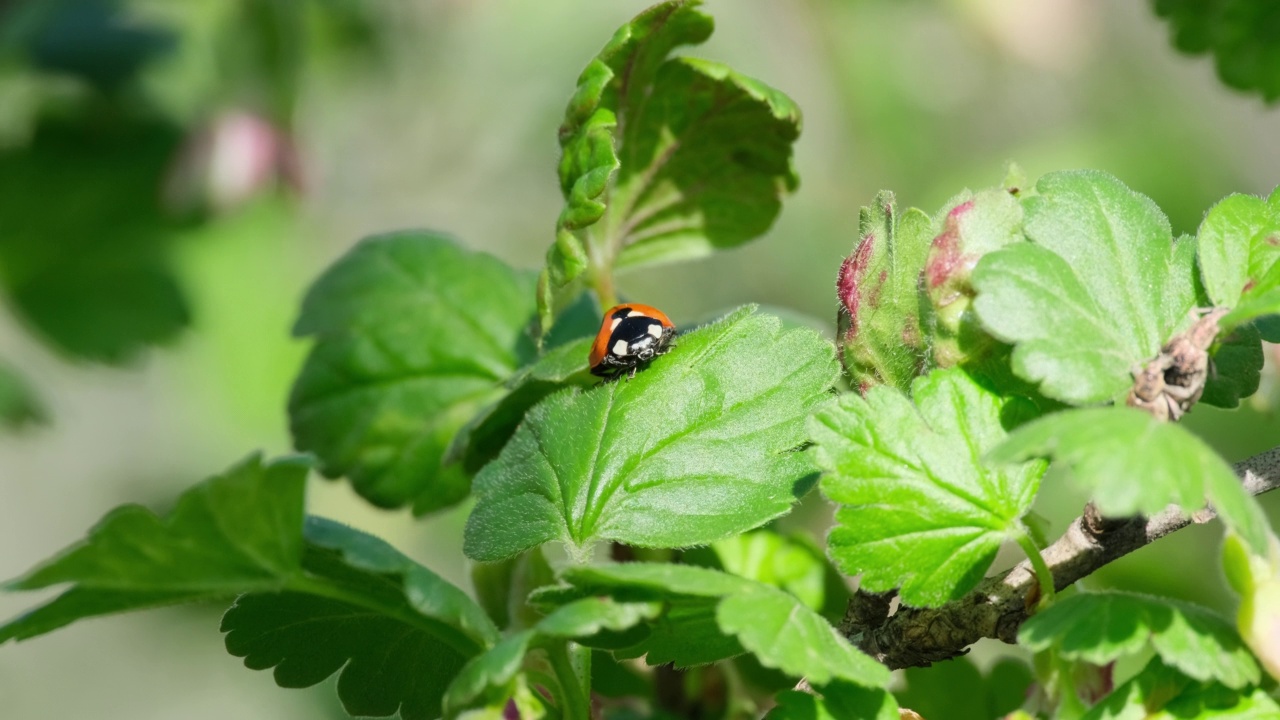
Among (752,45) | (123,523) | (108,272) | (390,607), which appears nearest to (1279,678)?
(390,607)

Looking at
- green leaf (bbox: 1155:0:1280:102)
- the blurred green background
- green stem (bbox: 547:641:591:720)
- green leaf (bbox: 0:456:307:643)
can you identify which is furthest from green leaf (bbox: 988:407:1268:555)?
the blurred green background

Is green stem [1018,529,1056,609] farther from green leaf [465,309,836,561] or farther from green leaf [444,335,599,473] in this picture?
green leaf [444,335,599,473]

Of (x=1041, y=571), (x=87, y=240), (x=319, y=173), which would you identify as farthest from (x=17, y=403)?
(x=1041, y=571)

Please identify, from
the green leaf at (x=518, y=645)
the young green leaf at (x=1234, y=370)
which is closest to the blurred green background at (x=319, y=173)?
the young green leaf at (x=1234, y=370)

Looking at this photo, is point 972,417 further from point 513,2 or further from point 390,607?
point 513,2

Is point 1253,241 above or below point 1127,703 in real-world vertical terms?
above
